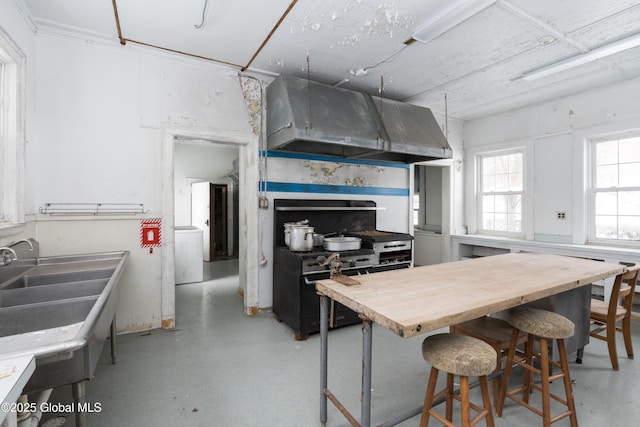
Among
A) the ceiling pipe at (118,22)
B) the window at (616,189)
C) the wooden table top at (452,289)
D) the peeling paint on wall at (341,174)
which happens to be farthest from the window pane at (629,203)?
the ceiling pipe at (118,22)

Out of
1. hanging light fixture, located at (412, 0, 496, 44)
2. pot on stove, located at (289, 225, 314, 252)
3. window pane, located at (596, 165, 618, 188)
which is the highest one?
hanging light fixture, located at (412, 0, 496, 44)

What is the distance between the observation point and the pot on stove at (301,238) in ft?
11.4

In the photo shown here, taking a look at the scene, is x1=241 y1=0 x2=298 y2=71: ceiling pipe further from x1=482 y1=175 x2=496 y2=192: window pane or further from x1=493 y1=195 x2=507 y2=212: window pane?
x1=493 y1=195 x2=507 y2=212: window pane

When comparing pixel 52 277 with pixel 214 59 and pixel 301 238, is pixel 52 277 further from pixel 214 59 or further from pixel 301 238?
pixel 214 59

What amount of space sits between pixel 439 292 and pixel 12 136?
11.4 feet

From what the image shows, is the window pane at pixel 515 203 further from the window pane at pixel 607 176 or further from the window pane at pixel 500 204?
the window pane at pixel 607 176

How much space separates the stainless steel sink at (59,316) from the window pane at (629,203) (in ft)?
19.2

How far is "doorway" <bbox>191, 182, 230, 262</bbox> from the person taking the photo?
7.31 m

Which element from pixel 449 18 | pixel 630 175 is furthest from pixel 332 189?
pixel 630 175

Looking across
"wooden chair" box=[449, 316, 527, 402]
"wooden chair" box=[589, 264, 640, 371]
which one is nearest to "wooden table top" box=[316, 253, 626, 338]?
"wooden chair" box=[589, 264, 640, 371]

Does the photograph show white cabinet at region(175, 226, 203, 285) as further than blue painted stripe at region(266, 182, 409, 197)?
Yes

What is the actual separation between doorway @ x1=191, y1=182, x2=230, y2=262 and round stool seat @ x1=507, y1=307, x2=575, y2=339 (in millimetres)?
6255

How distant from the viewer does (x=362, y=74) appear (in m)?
3.80

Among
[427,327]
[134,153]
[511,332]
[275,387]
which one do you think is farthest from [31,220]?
[511,332]
